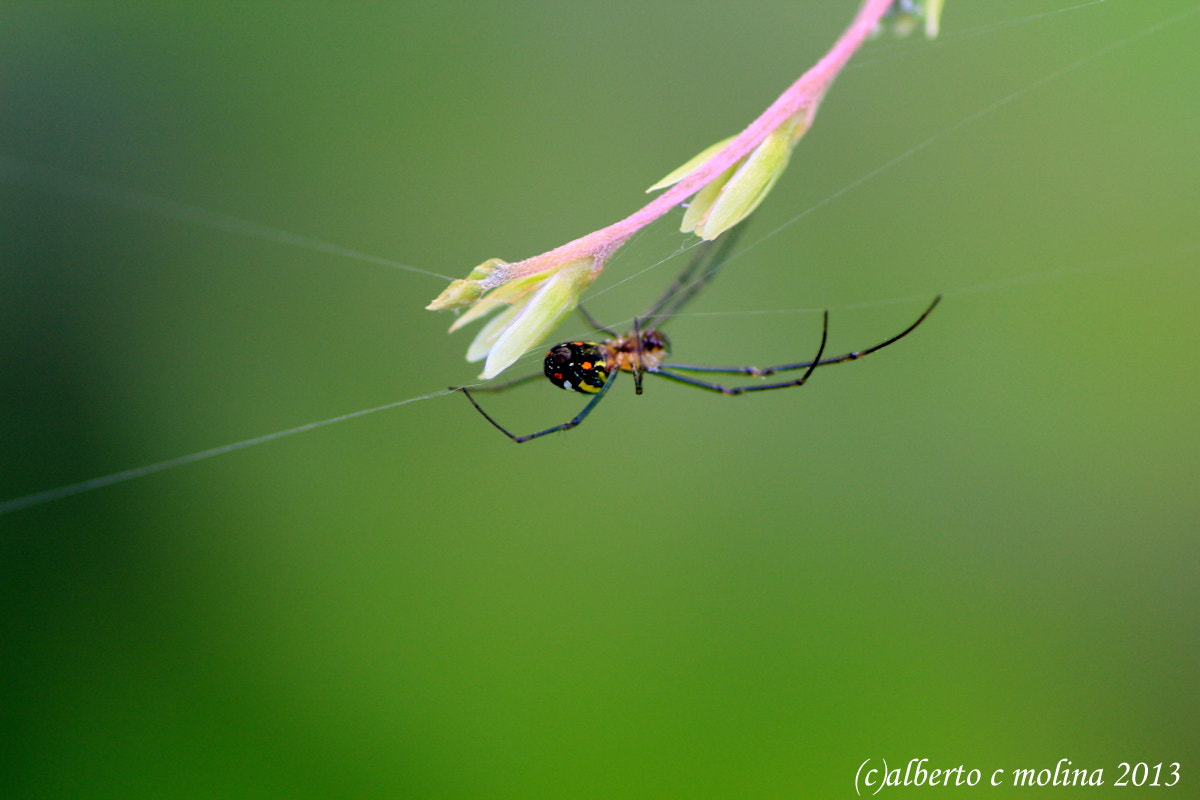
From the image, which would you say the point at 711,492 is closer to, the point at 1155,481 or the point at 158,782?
the point at 1155,481

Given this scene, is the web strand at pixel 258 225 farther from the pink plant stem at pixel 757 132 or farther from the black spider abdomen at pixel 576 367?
the pink plant stem at pixel 757 132

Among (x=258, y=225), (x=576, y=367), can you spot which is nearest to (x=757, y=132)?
(x=576, y=367)

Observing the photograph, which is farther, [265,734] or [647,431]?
[647,431]

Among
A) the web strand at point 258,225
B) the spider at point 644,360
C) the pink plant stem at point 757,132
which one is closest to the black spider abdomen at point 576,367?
the spider at point 644,360

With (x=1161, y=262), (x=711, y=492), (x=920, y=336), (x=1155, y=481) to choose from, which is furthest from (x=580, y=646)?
(x=1161, y=262)

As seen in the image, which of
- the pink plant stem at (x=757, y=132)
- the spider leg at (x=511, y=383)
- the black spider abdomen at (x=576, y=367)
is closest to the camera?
the pink plant stem at (x=757, y=132)

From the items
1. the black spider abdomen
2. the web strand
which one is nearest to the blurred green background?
the web strand
